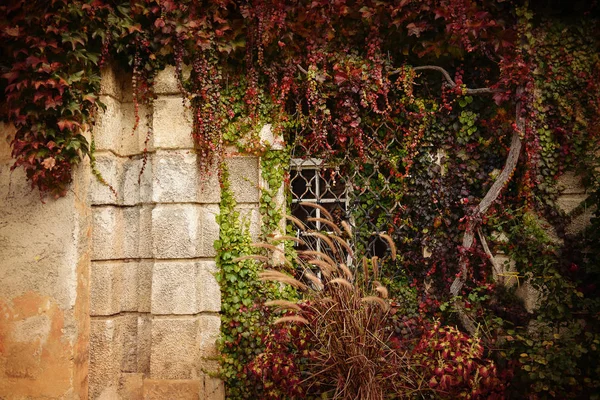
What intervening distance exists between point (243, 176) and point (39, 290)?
6.11 feet

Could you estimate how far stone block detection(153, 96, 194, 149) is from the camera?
366cm

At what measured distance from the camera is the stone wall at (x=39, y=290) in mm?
3299

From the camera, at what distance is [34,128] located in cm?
318

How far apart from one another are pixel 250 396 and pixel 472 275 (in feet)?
6.93

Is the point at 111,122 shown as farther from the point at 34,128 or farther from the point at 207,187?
the point at 207,187

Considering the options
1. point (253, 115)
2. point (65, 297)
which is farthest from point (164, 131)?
point (65, 297)

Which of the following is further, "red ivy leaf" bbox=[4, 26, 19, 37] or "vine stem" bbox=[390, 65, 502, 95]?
"vine stem" bbox=[390, 65, 502, 95]

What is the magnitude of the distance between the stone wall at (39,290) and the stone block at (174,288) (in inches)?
23.2

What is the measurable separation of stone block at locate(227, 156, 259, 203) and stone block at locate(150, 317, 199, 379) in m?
1.15

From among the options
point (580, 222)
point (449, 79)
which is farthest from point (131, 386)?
point (580, 222)

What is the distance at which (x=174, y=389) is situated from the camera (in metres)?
3.50

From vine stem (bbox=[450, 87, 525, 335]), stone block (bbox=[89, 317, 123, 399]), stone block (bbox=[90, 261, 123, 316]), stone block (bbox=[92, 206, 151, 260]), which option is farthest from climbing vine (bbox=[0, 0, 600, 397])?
stone block (bbox=[89, 317, 123, 399])

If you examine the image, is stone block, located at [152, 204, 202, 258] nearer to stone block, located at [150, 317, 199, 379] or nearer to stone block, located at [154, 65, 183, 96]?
stone block, located at [150, 317, 199, 379]

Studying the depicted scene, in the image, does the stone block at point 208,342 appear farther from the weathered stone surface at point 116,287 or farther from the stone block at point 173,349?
the weathered stone surface at point 116,287
